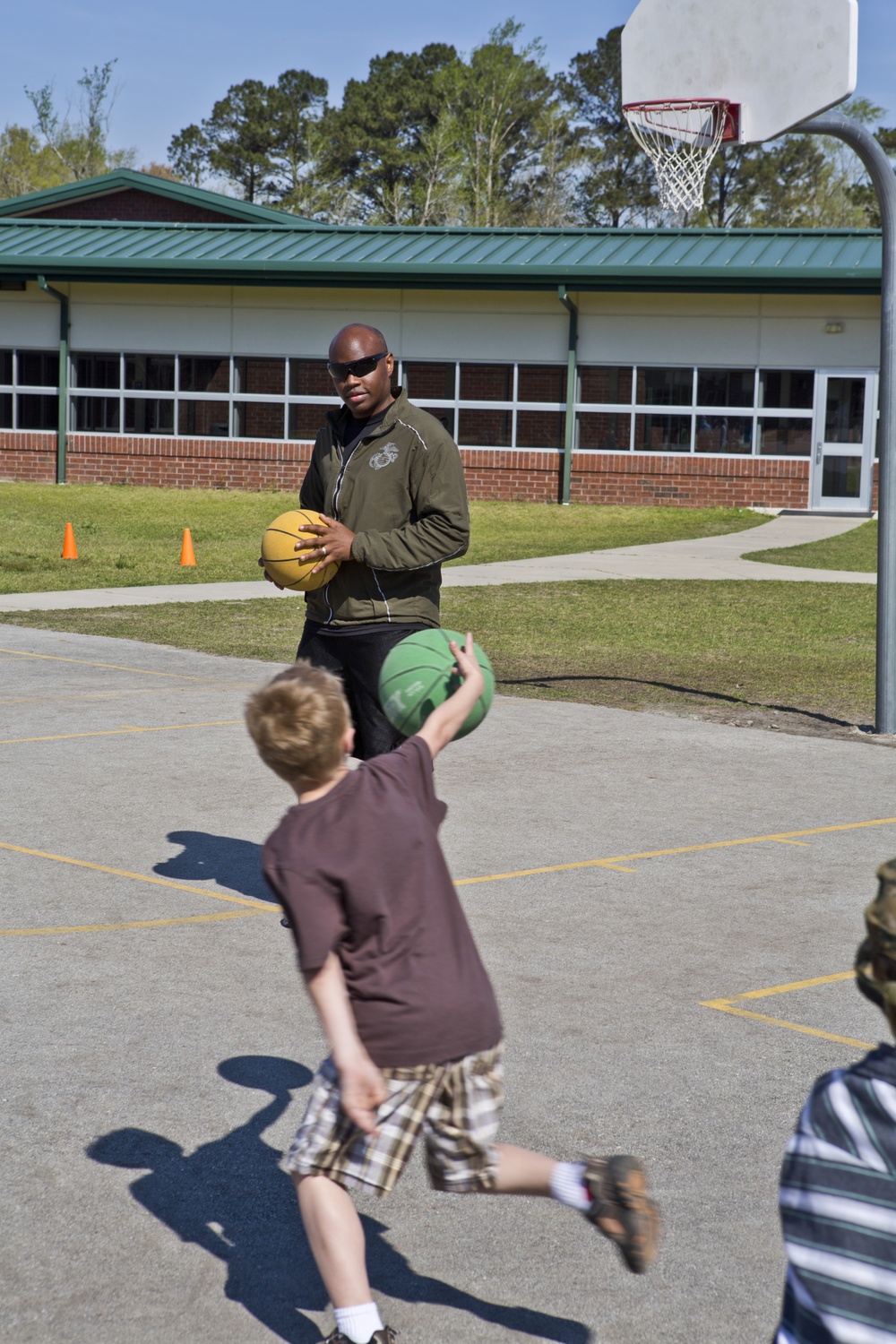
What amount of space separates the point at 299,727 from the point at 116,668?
9530 millimetres

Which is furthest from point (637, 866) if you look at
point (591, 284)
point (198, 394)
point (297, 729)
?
point (198, 394)

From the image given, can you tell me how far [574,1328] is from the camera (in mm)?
3113

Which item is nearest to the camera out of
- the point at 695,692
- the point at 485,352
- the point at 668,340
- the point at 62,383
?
the point at 695,692

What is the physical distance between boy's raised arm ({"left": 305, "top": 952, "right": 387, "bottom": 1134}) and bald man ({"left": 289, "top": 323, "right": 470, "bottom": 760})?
2.63 metres

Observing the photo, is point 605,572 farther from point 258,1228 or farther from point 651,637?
point 258,1228

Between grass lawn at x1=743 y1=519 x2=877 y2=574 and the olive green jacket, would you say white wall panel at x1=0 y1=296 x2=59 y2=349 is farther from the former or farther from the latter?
the olive green jacket

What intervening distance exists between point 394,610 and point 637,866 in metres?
1.85

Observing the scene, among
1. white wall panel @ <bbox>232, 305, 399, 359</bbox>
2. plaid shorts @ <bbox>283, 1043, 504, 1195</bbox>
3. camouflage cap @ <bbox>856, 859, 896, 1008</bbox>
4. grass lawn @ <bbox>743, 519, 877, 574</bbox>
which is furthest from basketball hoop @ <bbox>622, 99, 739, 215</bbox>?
white wall panel @ <bbox>232, 305, 399, 359</bbox>

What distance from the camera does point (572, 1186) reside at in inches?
117

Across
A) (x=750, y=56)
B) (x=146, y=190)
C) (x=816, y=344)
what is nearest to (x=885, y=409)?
(x=750, y=56)

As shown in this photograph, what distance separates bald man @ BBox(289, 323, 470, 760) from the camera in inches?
213

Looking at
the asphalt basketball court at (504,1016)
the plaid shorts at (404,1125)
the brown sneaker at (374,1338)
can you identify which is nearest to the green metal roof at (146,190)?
the asphalt basketball court at (504,1016)

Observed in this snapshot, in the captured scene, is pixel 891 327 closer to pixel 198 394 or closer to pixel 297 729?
pixel 297 729

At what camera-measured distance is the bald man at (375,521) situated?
540 cm
